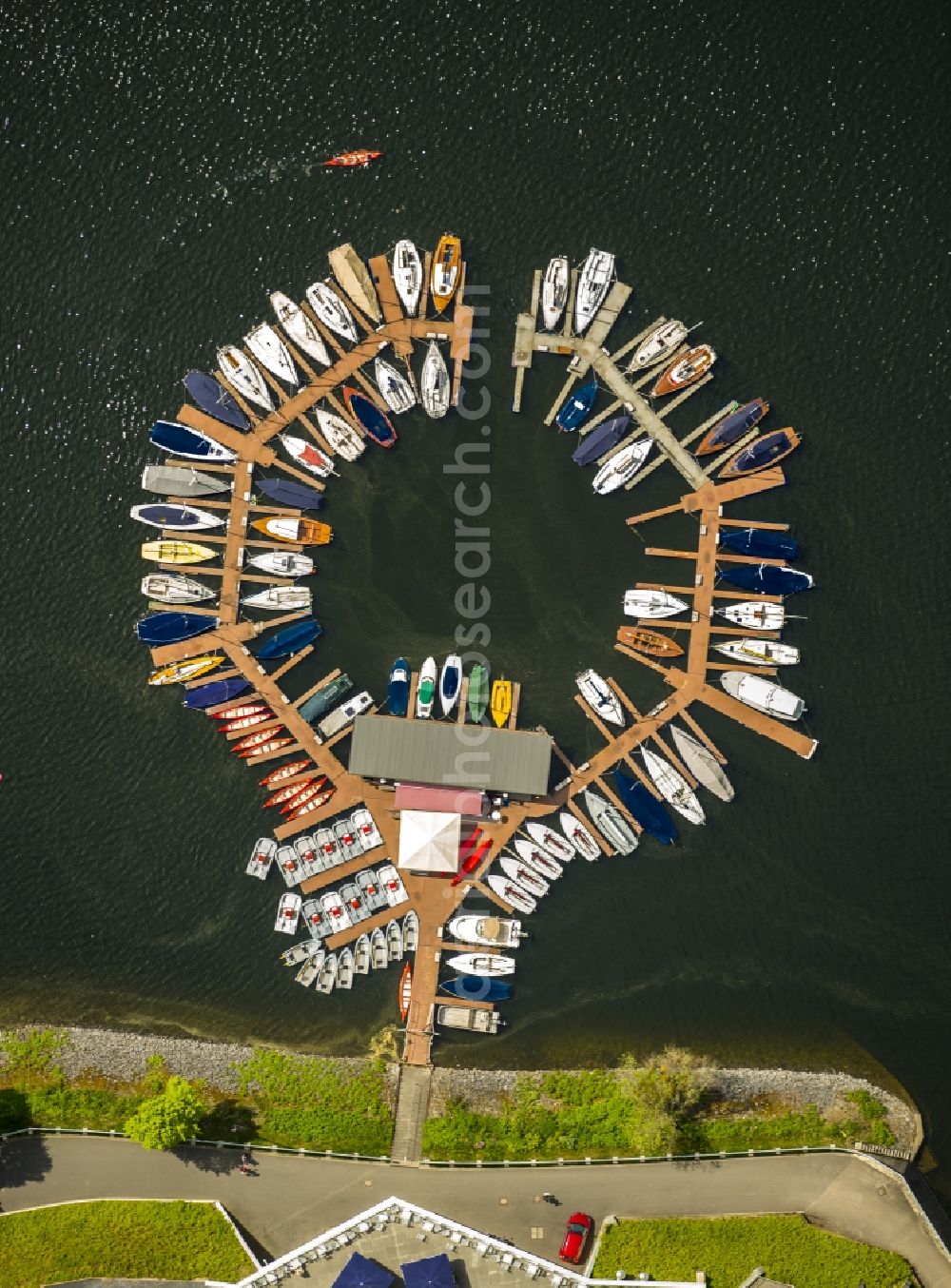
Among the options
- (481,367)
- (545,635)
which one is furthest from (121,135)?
(545,635)

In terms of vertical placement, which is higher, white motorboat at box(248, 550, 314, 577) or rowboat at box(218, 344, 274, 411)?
rowboat at box(218, 344, 274, 411)

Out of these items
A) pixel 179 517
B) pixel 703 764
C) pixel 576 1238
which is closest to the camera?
pixel 576 1238

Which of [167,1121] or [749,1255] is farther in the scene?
[167,1121]

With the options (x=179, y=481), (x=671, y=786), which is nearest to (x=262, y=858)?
(x=179, y=481)

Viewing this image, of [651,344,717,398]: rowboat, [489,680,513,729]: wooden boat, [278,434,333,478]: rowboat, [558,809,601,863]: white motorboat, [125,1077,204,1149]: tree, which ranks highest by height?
[651,344,717,398]: rowboat

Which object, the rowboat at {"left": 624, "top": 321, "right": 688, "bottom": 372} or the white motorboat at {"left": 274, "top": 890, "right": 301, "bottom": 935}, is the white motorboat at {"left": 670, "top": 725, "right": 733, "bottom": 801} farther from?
the white motorboat at {"left": 274, "top": 890, "right": 301, "bottom": 935}

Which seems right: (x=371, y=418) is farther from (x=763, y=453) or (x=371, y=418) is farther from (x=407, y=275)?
(x=763, y=453)

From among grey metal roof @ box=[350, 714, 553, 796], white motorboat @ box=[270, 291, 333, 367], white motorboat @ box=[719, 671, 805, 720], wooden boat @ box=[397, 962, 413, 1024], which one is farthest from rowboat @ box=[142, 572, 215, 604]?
white motorboat @ box=[719, 671, 805, 720]
